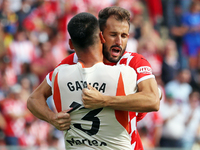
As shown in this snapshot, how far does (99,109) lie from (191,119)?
228 inches

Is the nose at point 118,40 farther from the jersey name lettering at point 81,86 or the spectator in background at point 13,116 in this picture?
the spectator in background at point 13,116

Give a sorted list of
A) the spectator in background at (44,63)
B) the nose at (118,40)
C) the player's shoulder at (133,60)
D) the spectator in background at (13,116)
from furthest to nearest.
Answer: the spectator in background at (44,63), the spectator in background at (13,116), the nose at (118,40), the player's shoulder at (133,60)

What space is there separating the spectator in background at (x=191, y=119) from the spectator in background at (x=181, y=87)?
27 centimetres

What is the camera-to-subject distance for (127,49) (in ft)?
29.5

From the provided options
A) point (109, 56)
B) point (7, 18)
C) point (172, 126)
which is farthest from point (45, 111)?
point (7, 18)

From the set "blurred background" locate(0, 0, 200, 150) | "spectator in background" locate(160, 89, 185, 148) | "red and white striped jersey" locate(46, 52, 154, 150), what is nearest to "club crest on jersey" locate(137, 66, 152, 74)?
"red and white striped jersey" locate(46, 52, 154, 150)

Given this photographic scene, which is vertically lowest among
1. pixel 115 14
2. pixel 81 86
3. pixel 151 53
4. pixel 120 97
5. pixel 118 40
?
pixel 151 53

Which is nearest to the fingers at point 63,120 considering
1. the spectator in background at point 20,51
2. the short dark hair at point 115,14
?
the short dark hair at point 115,14

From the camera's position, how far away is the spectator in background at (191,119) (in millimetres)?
8008

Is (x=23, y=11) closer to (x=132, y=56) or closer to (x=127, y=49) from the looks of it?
(x=127, y=49)

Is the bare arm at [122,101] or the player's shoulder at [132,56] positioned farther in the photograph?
the player's shoulder at [132,56]

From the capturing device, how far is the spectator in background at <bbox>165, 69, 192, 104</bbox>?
863cm

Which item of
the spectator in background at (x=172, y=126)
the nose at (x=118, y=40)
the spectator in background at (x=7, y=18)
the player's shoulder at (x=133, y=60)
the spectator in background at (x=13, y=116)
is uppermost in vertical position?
the spectator in background at (x=7, y=18)

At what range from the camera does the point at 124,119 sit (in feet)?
9.72
